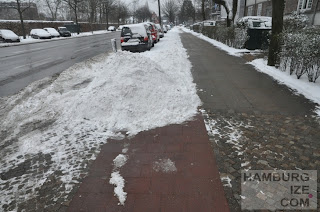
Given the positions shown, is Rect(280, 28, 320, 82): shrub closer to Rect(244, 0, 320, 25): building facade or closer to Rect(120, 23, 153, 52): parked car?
Rect(120, 23, 153, 52): parked car

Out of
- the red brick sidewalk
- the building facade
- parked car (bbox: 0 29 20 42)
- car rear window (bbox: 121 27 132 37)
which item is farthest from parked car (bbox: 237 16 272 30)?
parked car (bbox: 0 29 20 42)

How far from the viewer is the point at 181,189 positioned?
9.07 ft

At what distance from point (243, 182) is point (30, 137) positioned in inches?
144

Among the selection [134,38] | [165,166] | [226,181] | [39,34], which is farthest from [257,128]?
[39,34]

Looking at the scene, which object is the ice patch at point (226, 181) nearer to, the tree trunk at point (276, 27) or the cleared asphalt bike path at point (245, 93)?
the cleared asphalt bike path at point (245, 93)

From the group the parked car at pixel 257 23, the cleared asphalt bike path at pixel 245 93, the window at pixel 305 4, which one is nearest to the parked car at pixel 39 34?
the parked car at pixel 257 23

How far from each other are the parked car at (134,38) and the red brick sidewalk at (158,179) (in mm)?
11440

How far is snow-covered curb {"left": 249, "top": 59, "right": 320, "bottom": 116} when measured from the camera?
5.78 m

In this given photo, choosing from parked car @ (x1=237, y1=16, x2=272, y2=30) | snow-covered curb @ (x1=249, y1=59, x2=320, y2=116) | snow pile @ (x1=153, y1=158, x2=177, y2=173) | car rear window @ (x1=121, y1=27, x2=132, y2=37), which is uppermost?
parked car @ (x1=237, y1=16, x2=272, y2=30)

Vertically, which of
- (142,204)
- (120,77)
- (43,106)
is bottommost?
(142,204)

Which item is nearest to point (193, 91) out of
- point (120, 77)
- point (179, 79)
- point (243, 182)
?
point (179, 79)

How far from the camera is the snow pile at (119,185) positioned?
2.67 meters

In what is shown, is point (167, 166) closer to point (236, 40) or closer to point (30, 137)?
point (30, 137)

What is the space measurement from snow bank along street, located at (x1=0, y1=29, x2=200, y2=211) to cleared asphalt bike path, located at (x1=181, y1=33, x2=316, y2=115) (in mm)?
555
